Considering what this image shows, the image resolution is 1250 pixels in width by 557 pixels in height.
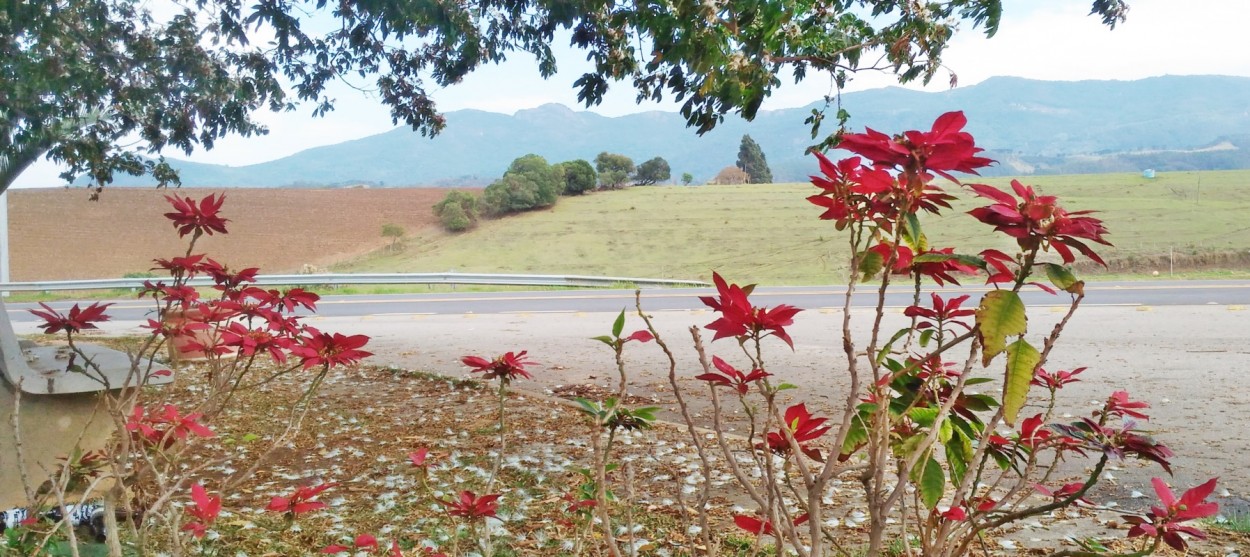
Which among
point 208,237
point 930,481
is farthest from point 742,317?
point 208,237

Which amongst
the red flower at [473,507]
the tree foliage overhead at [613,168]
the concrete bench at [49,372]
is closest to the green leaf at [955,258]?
the red flower at [473,507]

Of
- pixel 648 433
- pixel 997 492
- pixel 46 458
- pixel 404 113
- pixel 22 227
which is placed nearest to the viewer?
pixel 46 458

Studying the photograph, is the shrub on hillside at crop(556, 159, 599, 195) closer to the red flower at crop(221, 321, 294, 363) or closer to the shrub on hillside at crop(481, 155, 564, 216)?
the shrub on hillside at crop(481, 155, 564, 216)

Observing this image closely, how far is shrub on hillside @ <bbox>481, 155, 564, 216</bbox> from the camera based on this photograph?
21375 millimetres

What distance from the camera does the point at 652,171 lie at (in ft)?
83.7

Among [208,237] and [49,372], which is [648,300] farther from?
[49,372]

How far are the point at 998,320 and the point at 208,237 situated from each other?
1124cm

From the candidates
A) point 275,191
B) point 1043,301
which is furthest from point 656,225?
point 1043,301

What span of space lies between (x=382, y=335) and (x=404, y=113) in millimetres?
2897

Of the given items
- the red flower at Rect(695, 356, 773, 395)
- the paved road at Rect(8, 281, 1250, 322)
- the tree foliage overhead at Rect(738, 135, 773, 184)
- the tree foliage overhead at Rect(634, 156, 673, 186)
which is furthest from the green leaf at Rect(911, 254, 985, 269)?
the tree foliage overhead at Rect(738, 135, 773, 184)

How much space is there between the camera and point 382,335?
8336mm

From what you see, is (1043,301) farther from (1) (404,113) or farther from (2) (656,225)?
(2) (656,225)

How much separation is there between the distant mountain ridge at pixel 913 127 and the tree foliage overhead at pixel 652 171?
0.31 meters

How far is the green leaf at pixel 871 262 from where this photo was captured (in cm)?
113
